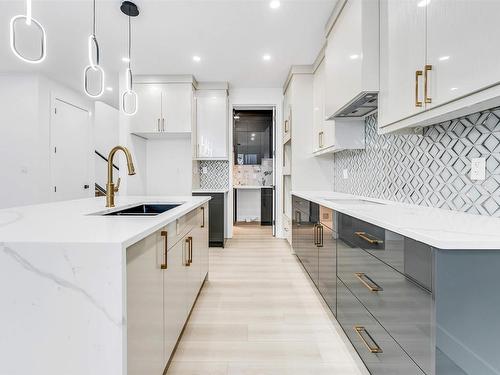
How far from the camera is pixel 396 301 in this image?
1.14 m

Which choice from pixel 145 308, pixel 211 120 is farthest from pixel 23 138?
pixel 145 308

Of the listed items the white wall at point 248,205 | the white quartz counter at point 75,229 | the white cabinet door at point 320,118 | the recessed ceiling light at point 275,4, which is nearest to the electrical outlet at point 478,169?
the white quartz counter at point 75,229

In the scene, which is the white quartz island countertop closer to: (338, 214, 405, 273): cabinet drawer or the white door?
(338, 214, 405, 273): cabinet drawer

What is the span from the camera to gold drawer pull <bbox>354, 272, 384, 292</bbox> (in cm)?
130

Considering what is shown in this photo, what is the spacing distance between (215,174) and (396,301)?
3928 millimetres

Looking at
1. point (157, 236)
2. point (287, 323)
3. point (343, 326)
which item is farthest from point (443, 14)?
point (287, 323)

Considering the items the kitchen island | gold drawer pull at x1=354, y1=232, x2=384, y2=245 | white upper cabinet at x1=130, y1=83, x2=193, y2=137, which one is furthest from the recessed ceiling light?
the kitchen island

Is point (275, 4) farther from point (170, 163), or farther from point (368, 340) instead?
point (170, 163)

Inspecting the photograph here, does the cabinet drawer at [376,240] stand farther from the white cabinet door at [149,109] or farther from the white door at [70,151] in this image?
the white door at [70,151]

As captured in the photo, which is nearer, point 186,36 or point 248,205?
point 186,36

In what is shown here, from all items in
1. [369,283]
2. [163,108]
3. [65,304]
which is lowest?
[369,283]

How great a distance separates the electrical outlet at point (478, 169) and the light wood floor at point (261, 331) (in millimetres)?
1164

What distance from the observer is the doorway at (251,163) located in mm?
6355

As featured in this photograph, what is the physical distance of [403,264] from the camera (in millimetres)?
1091
